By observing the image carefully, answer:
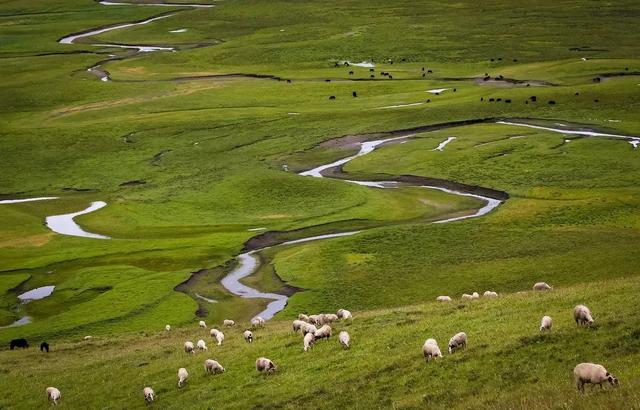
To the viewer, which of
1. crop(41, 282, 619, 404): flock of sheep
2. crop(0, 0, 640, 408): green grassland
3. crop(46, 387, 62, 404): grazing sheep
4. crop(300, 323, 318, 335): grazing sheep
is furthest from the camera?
crop(300, 323, 318, 335): grazing sheep

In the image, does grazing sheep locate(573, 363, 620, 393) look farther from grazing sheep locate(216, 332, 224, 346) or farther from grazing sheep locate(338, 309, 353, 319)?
grazing sheep locate(216, 332, 224, 346)

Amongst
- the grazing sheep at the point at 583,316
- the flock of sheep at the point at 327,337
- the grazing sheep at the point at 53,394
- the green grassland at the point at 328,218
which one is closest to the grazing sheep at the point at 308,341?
the flock of sheep at the point at 327,337

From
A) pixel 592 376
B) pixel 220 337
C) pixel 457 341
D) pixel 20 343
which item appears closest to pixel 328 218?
pixel 20 343

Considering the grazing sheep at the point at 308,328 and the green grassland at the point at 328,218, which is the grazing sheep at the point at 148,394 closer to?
the green grassland at the point at 328,218

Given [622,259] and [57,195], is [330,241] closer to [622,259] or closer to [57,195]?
[622,259]

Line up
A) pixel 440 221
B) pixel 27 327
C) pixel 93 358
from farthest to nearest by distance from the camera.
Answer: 1. pixel 440 221
2. pixel 27 327
3. pixel 93 358

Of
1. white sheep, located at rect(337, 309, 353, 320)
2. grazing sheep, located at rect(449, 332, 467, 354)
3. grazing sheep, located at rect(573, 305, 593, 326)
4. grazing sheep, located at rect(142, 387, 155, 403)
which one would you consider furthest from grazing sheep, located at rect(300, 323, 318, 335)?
grazing sheep, located at rect(573, 305, 593, 326)

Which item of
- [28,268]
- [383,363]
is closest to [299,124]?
[28,268]
